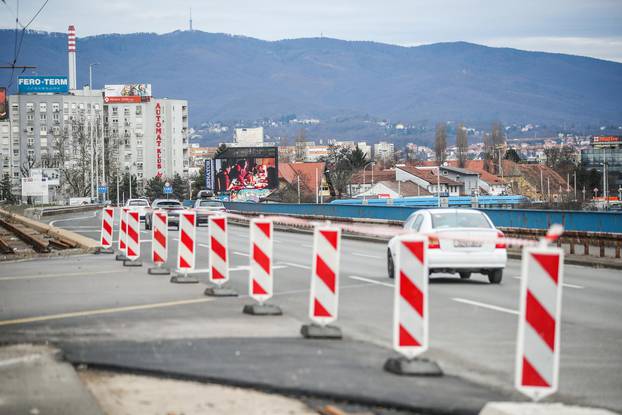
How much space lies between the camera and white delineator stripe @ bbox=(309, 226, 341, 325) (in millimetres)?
11359

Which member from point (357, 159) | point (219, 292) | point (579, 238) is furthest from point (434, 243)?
point (357, 159)

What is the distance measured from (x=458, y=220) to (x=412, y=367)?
11.1 metres

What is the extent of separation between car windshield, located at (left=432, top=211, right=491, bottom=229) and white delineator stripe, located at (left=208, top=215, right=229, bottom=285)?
515 centimetres

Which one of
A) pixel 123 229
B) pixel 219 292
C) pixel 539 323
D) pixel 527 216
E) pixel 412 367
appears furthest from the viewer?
pixel 527 216

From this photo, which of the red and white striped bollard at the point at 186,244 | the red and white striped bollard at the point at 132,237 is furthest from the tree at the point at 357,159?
the red and white striped bollard at the point at 186,244

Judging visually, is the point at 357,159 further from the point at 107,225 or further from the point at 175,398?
the point at 175,398

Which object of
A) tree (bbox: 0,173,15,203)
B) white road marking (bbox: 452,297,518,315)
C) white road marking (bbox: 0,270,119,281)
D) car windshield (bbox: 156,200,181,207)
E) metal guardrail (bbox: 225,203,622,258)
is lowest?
tree (bbox: 0,173,15,203)

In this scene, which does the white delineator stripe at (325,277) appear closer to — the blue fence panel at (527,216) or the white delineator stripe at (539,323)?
the white delineator stripe at (539,323)

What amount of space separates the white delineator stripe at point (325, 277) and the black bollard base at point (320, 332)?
89 mm

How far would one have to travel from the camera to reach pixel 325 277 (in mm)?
11422

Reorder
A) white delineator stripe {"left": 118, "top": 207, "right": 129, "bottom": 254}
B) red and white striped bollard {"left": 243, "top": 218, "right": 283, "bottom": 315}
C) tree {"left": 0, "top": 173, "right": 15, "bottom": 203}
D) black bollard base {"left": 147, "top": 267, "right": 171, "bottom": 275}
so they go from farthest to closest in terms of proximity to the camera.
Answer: tree {"left": 0, "top": 173, "right": 15, "bottom": 203}, white delineator stripe {"left": 118, "top": 207, "right": 129, "bottom": 254}, black bollard base {"left": 147, "top": 267, "right": 171, "bottom": 275}, red and white striped bollard {"left": 243, "top": 218, "right": 283, "bottom": 315}

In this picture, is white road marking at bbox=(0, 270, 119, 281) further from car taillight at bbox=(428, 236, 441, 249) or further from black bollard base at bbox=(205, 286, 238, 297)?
car taillight at bbox=(428, 236, 441, 249)

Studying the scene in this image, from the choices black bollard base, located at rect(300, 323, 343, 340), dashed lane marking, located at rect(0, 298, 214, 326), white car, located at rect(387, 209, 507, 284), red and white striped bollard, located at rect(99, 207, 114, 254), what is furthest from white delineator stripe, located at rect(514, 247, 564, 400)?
red and white striped bollard, located at rect(99, 207, 114, 254)

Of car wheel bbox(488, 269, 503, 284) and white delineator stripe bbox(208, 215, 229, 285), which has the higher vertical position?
white delineator stripe bbox(208, 215, 229, 285)
